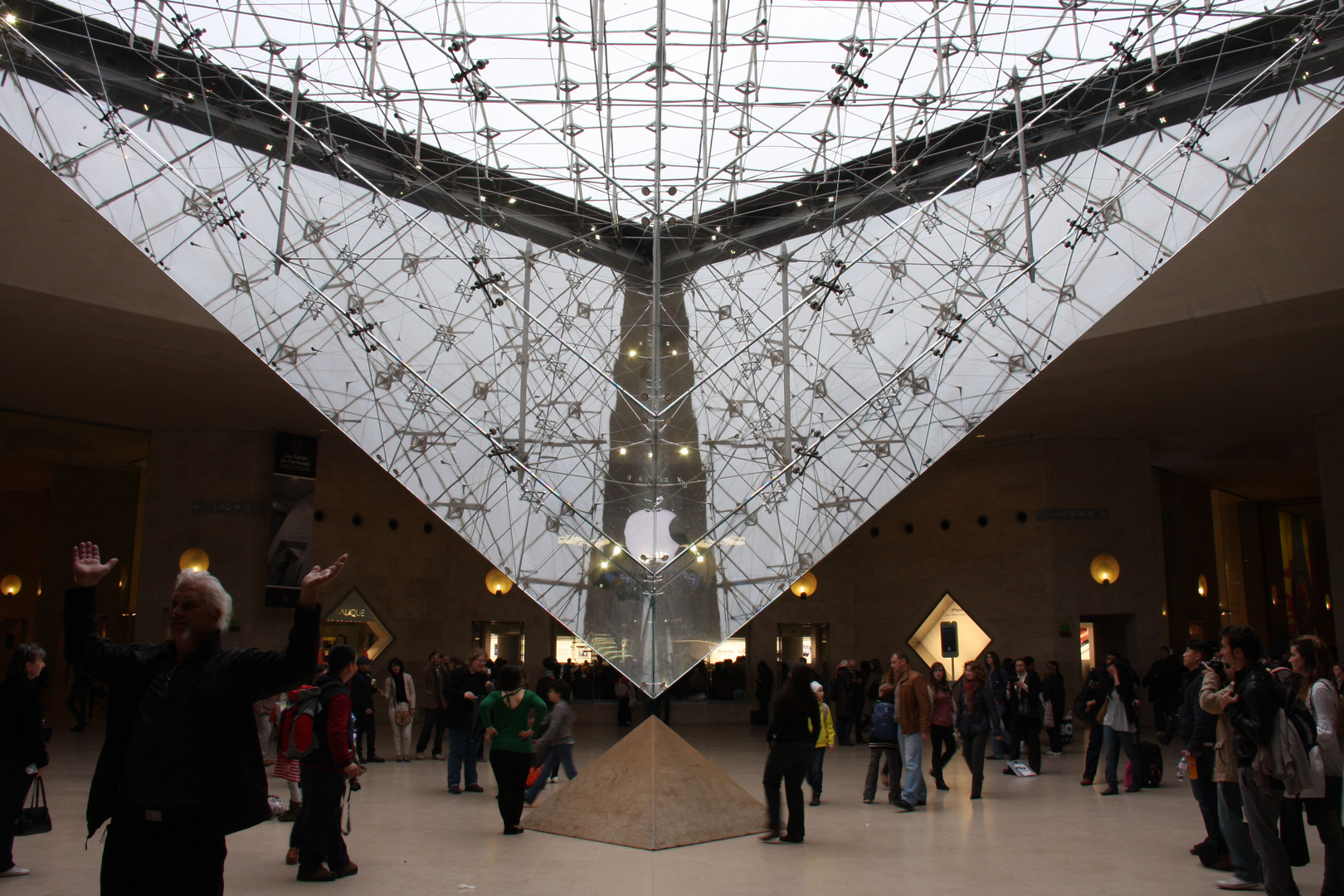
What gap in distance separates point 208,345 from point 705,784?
8850 mm

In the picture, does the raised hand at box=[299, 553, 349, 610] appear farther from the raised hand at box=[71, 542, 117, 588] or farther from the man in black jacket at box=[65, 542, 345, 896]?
the raised hand at box=[71, 542, 117, 588]

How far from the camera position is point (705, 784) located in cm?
574

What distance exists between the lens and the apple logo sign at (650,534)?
18.5 ft

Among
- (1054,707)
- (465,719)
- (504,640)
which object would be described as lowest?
(1054,707)

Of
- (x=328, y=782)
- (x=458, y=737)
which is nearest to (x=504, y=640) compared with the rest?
(x=458, y=737)

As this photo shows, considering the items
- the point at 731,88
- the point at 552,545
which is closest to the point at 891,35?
the point at 731,88

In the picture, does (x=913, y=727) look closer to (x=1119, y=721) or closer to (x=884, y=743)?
(x=884, y=743)

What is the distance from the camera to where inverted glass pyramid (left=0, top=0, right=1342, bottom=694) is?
5539mm

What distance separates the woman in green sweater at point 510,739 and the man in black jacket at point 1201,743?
3.77 meters

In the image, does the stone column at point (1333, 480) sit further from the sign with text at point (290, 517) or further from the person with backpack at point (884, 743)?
the sign with text at point (290, 517)

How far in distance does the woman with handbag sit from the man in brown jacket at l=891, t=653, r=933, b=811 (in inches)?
215

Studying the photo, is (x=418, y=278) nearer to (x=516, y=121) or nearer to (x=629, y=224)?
(x=629, y=224)

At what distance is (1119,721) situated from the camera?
786 centimetres

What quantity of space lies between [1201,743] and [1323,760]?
0.77 m
